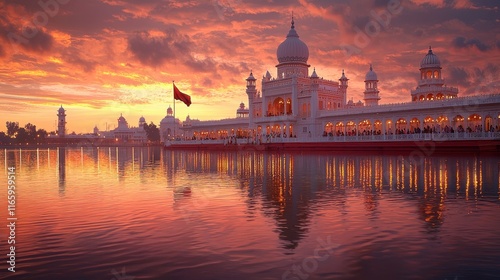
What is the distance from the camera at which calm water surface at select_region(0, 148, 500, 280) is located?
664cm

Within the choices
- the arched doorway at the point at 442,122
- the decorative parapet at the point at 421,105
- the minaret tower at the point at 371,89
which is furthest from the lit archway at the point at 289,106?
the arched doorway at the point at 442,122

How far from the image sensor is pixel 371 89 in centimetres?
8875

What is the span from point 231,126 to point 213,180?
67212 mm

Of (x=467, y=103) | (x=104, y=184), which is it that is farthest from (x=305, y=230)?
(x=467, y=103)

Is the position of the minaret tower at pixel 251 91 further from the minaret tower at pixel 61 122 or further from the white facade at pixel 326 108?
the minaret tower at pixel 61 122

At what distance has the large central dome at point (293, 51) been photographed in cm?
7562

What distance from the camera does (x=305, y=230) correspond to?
919 cm

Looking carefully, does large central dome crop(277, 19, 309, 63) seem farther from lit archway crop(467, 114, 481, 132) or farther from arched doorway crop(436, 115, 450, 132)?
lit archway crop(467, 114, 481, 132)

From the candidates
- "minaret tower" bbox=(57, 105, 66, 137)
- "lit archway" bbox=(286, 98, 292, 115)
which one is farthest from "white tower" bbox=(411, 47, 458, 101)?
"minaret tower" bbox=(57, 105, 66, 137)

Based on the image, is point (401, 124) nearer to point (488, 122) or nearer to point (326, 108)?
point (488, 122)

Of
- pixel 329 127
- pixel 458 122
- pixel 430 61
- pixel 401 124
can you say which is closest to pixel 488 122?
pixel 458 122

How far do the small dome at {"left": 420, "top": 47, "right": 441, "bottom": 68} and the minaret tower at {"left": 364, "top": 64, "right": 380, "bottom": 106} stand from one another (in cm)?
1459

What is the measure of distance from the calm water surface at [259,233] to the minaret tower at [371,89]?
74.4 metres

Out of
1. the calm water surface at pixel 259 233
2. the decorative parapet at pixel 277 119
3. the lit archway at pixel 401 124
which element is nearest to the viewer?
the calm water surface at pixel 259 233
